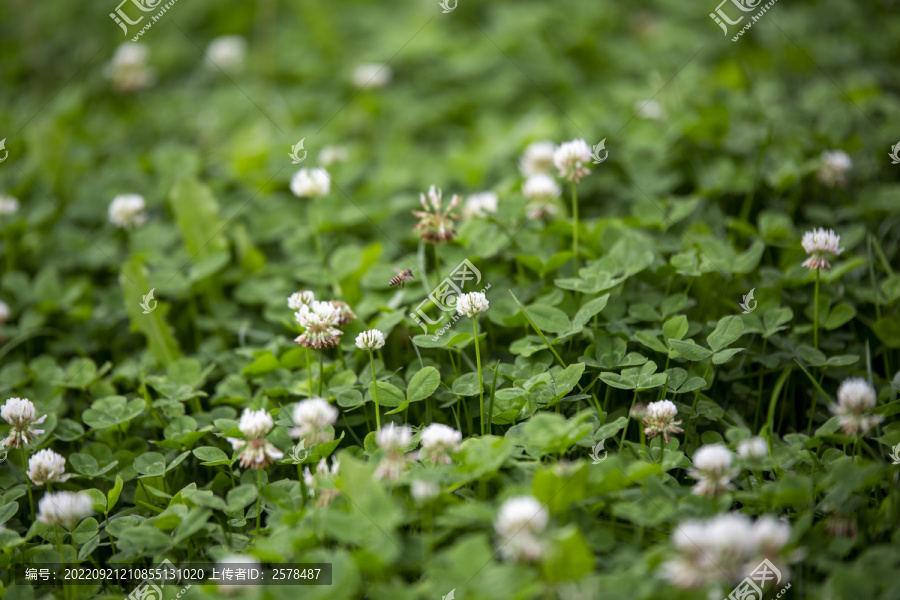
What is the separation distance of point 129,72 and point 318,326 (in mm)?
2223

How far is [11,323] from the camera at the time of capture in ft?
6.97

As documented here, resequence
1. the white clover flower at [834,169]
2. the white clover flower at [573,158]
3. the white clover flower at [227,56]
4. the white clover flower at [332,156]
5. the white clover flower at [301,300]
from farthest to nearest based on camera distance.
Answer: the white clover flower at [227,56] → the white clover flower at [332,156] → the white clover flower at [834,169] → the white clover flower at [573,158] → the white clover flower at [301,300]

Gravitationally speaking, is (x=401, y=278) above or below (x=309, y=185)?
below

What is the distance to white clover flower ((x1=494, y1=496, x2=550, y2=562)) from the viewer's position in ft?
3.48

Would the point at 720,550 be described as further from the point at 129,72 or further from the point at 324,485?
the point at 129,72

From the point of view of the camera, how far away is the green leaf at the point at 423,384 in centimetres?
149

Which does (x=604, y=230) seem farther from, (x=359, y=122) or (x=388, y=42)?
(x=388, y=42)

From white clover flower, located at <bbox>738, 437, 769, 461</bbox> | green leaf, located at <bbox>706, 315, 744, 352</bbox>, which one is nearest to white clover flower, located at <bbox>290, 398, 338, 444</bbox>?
white clover flower, located at <bbox>738, 437, 769, 461</bbox>

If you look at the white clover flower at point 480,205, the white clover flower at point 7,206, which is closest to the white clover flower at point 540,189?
the white clover flower at point 480,205

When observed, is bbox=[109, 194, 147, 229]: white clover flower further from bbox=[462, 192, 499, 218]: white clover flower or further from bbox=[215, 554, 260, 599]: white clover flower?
bbox=[215, 554, 260, 599]: white clover flower

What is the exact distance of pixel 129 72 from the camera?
3080mm

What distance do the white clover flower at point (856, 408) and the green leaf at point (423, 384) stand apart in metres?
0.78

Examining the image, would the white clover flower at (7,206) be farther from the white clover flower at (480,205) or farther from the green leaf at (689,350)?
the green leaf at (689,350)

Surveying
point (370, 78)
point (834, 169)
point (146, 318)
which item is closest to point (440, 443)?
point (146, 318)
